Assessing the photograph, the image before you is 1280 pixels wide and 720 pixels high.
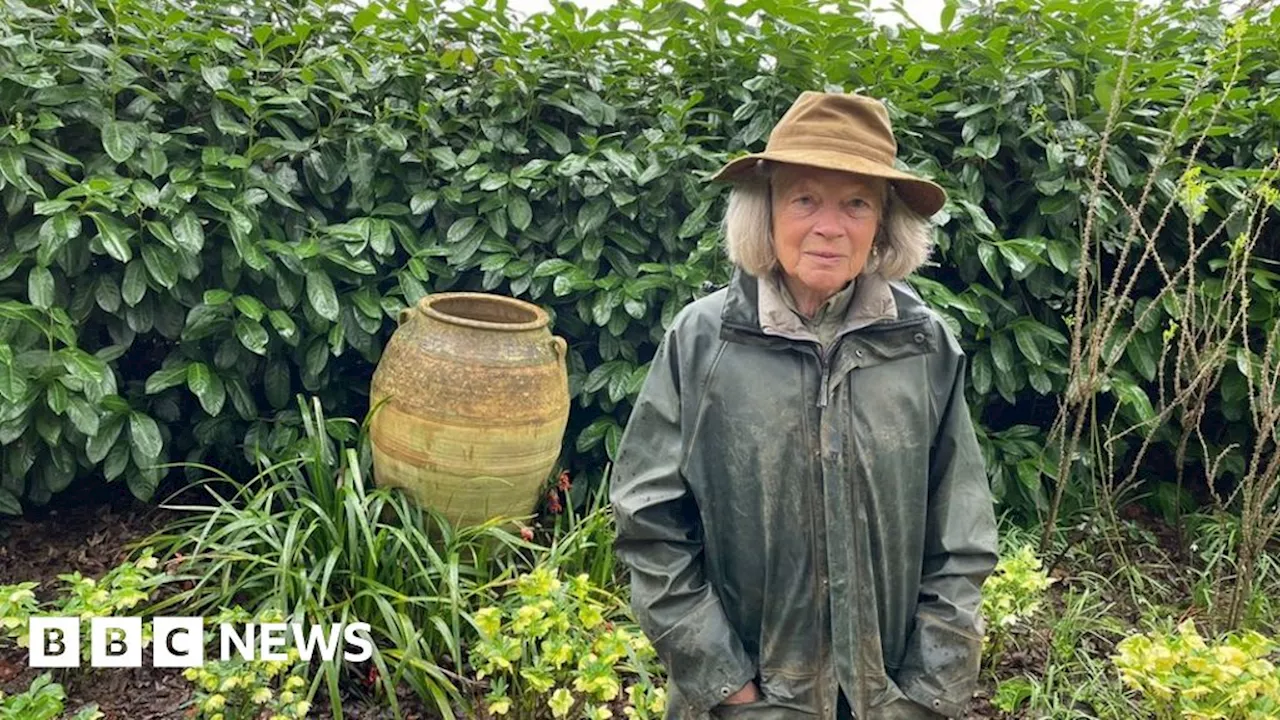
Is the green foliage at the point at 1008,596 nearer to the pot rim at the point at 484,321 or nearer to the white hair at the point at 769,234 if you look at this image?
the white hair at the point at 769,234

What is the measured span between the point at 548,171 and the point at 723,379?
2.19 meters

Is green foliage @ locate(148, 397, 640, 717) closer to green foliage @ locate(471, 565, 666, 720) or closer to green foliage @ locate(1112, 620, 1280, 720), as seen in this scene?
green foliage @ locate(471, 565, 666, 720)

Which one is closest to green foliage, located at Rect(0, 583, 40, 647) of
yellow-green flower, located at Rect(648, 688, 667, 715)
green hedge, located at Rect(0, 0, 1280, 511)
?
green hedge, located at Rect(0, 0, 1280, 511)

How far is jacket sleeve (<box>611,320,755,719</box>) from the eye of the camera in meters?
1.65

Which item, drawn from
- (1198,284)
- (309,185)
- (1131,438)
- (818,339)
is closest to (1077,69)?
(1198,284)

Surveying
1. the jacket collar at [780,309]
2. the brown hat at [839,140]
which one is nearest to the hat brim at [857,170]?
the brown hat at [839,140]

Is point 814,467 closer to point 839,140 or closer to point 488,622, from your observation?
point 839,140

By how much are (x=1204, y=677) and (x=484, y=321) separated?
2.35 metres

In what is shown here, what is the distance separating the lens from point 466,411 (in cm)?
316

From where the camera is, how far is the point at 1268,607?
317 centimetres

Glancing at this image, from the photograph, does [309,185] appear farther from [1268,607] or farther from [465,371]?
[1268,607]

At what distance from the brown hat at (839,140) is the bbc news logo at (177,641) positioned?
5.61 ft

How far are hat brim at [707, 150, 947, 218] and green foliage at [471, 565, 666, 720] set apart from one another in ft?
3.93

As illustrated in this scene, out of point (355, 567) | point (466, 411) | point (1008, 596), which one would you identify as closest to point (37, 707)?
point (355, 567)
